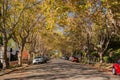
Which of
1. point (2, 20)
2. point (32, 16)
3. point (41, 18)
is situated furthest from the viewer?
point (41, 18)

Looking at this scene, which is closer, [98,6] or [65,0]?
[65,0]

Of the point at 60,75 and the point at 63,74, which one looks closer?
the point at 60,75

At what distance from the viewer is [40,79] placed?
2353 cm

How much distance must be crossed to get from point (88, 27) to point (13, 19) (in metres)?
12.9

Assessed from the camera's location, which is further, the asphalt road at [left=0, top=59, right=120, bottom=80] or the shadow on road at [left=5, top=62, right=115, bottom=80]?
the shadow on road at [left=5, top=62, right=115, bottom=80]

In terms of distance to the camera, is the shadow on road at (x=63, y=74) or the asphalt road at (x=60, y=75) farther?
the shadow on road at (x=63, y=74)

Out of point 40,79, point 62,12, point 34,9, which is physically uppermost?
point 34,9

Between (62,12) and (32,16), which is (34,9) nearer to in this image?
A: (32,16)

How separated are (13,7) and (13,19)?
4.67m

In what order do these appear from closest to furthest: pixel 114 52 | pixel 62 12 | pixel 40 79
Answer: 1. pixel 40 79
2. pixel 62 12
3. pixel 114 52

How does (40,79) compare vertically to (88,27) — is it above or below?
below

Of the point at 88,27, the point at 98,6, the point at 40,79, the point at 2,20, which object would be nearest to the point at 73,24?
the point at 88,27

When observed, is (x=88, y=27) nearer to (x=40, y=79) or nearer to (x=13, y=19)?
(x=13, y=19)

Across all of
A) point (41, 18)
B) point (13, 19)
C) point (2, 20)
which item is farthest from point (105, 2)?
point (41, 18)
